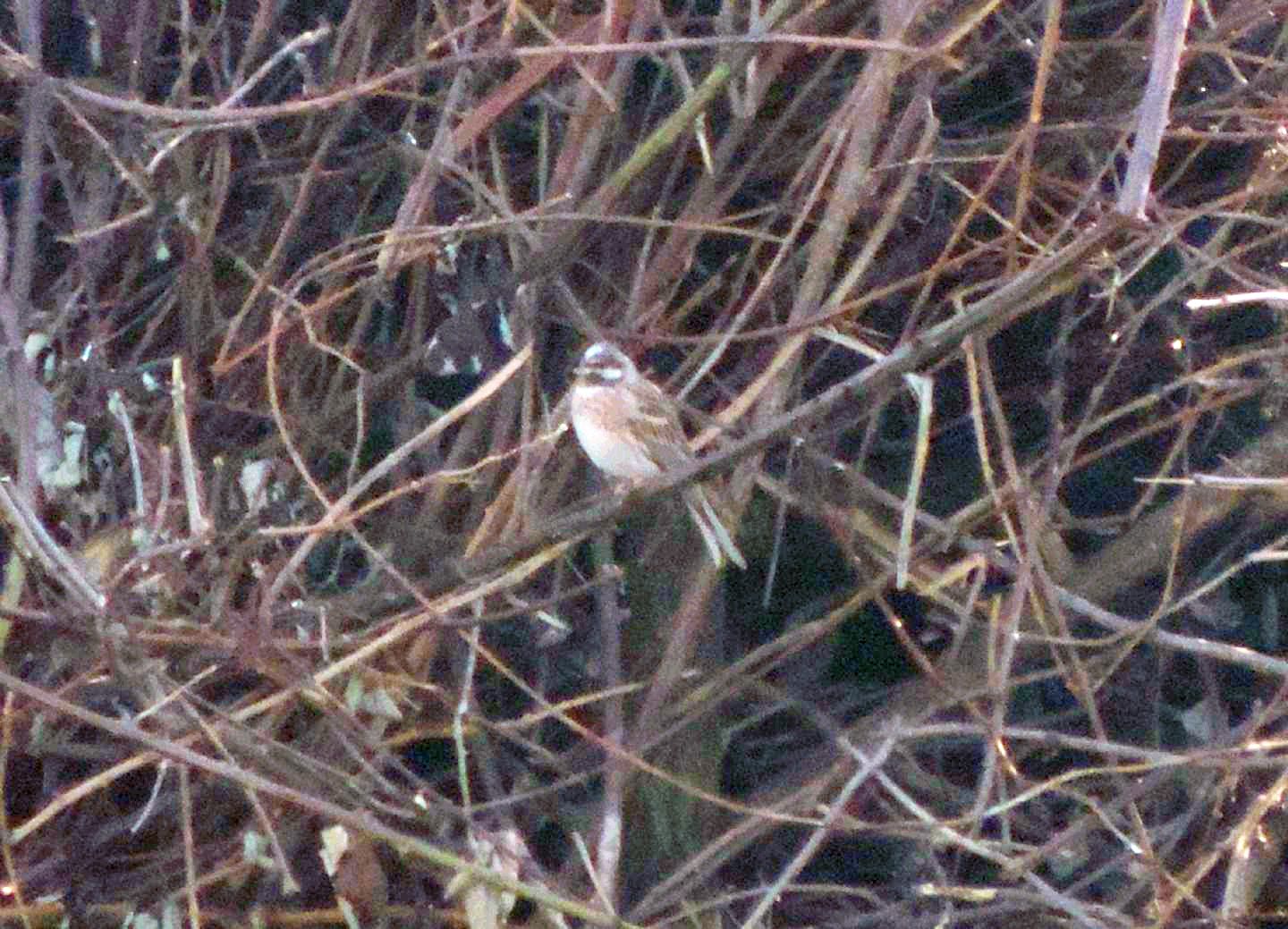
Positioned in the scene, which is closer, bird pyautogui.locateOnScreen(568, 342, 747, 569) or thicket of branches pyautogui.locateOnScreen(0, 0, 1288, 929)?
thicket of branches pyautogui.locateOnScreen(0, 0, 1288, 929)

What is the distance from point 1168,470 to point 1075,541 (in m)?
0.30

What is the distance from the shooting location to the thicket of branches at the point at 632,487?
342 centimetres

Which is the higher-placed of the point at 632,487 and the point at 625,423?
the point at 632,487

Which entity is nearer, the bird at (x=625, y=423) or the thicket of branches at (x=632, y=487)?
the thicket of branches at (x=632, y=487)

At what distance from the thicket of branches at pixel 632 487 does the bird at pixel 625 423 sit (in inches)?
2.3

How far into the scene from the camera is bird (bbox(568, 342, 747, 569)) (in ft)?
12.1

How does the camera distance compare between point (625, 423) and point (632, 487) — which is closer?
point (632, 487)

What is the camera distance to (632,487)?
3.21 meters

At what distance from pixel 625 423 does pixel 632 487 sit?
0.61m

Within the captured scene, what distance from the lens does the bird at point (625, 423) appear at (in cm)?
369

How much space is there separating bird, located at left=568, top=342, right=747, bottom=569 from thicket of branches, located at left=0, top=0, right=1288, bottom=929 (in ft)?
0.19

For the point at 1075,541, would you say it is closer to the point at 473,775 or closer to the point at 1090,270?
the point at 1090,270

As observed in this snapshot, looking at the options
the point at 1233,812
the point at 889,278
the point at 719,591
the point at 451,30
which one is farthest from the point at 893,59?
the point at 1233,812

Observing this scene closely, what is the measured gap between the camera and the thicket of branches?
342 centimetres
